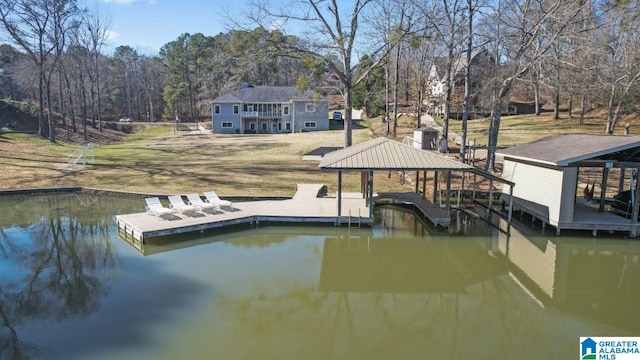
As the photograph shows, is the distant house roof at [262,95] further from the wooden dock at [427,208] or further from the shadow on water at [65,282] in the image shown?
the shadow on water at [65,282]

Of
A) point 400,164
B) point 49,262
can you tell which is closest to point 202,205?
point 49,262

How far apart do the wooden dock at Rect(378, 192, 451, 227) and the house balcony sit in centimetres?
3339

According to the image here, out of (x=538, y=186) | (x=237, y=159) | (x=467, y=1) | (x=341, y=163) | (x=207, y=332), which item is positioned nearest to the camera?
(x=207, y=332)

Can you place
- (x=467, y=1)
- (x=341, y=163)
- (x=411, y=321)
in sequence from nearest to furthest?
(x=411, y=321) < (x=341, y=163) < (x=467, y=1)

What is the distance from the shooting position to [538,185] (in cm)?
1706

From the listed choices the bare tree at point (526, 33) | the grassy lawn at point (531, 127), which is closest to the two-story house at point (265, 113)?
the grassy lawn at point (531, 127)

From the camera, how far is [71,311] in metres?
9.38

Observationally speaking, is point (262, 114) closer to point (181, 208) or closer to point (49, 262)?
point (181, 208)

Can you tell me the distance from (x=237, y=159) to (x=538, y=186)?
1998cm

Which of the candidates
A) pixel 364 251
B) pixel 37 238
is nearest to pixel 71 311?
pixel 37 238

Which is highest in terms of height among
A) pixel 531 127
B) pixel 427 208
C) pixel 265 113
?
pixel 265 113

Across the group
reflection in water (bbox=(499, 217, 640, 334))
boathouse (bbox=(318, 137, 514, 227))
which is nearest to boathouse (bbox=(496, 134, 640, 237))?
reflection in water (bbox=(499, 217, 640, 334))

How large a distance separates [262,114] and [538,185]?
126 feet

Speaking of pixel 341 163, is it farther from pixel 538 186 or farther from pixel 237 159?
pixel 237 159
